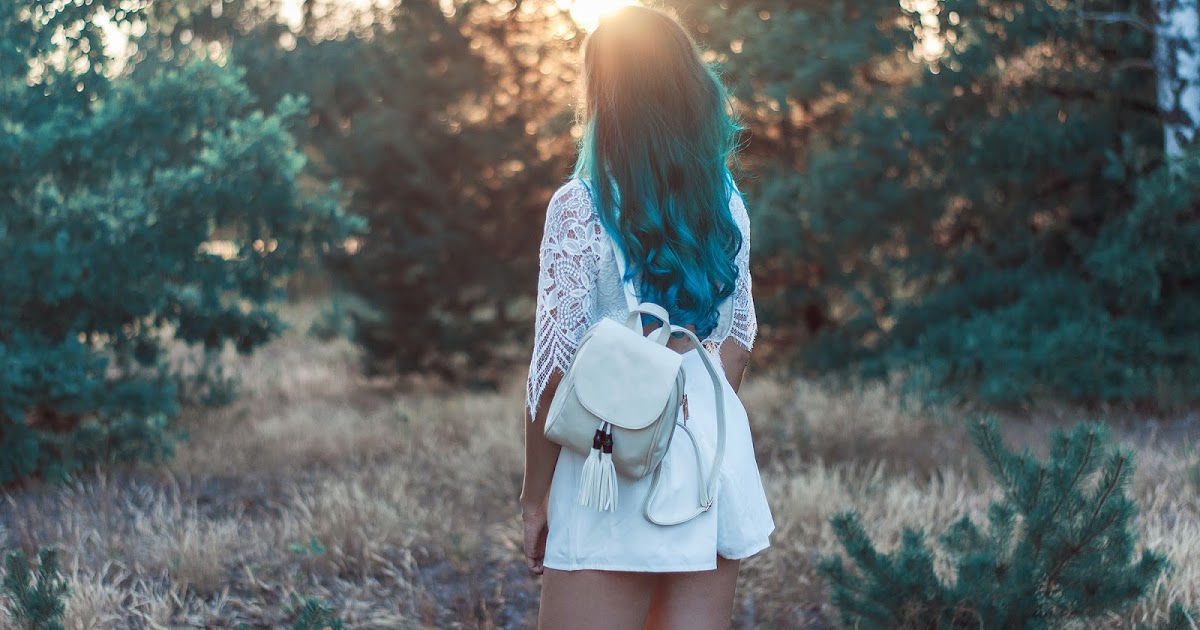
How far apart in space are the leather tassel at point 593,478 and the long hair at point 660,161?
34 centimetres

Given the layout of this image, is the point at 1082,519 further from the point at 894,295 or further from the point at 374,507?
the point at 894,295

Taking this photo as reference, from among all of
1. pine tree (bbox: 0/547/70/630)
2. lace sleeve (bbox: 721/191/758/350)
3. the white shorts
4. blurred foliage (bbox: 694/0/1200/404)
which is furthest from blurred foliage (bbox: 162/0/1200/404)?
the white shorts

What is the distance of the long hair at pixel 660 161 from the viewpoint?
223 centimetres

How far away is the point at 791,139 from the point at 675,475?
8912 millimetres

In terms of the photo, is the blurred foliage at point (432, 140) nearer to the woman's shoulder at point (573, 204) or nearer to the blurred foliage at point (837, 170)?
the blurred foliage at point (837, 170)

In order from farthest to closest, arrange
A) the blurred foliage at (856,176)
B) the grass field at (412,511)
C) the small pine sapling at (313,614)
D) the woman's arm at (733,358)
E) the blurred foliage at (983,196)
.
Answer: the blurred foliage at (856,176), the blurred foliage at (983,196), the grass field at (412,511), the woman's arm at (733,358), the small pine sapling at (313,614)

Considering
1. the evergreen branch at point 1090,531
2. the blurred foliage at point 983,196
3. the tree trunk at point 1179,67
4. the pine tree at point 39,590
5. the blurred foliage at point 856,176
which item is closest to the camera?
the pine tree at point 39,590

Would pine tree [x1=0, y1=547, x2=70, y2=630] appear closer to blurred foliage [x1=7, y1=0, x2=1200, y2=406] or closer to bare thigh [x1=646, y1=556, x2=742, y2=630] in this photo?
bare thigh [x1=646, y1=556, x2=742, y2=630]

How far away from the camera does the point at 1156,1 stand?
7777 millimetres

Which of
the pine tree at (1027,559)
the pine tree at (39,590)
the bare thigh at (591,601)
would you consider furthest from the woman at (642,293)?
the pine tree at (39,590)

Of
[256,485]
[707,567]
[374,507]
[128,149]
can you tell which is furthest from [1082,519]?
Result: [128,149]

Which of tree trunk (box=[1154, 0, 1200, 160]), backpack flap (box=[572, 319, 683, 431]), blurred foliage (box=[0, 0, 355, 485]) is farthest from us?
tree trunk (box=[1154, 0, 1200, 160])

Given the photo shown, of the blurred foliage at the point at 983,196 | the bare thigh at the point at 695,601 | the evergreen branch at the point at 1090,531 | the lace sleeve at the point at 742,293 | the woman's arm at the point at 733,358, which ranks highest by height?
the lace sleeve at the point at 742,293

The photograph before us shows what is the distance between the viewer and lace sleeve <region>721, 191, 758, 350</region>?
94.3 inches
